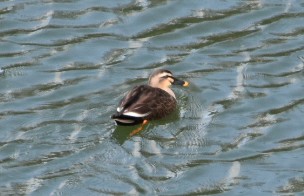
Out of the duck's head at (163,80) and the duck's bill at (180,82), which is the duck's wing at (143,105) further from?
the duck's bill at (180,82)

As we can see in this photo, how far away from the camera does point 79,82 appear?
16.3 m

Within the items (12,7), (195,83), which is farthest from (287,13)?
(12,7)

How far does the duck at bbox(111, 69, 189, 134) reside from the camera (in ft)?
50.2

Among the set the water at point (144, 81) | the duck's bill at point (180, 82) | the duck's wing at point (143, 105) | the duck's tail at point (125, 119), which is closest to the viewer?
the water at point (144, 81)

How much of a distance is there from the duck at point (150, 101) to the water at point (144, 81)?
129mm

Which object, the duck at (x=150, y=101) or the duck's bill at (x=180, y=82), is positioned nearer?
the duck at (x=150, y=101)

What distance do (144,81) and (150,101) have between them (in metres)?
0.59

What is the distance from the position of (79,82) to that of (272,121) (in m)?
2.50

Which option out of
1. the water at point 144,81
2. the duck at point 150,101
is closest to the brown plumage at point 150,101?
the duck at point 150,101

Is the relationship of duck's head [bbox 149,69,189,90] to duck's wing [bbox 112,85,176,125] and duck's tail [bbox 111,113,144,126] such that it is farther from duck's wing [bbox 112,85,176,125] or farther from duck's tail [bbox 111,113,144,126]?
duck's tail [bbox 111,113,144,126]

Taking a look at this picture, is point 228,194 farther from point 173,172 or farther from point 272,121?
point 272,121

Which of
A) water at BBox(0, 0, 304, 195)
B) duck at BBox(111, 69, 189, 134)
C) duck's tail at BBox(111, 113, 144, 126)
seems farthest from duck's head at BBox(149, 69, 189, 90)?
duck's tail at BBox(111, 113, 144, 126)

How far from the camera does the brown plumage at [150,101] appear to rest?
15297 mm

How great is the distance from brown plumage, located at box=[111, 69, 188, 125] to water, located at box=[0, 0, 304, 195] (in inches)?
5.3
